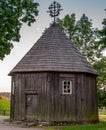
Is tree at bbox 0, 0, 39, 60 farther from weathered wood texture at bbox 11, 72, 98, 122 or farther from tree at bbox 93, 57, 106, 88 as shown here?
tree at bbox 93, 57, 106, 88

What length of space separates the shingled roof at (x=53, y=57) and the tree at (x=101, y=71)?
504 inches

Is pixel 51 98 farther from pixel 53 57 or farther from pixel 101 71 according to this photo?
pixel 101 71

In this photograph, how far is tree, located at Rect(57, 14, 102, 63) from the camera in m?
46.7

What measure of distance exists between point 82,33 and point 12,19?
20.8 meters

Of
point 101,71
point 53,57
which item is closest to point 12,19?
point 53,57

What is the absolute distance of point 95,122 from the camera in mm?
31953

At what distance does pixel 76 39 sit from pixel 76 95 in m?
17.9

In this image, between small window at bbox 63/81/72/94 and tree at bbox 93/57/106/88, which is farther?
tree at bbox 93/57/106/88

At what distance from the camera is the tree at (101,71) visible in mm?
44719

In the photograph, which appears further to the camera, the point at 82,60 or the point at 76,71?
the point at 82,60

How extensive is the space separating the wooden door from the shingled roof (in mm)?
2262

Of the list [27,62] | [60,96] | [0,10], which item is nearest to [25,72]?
[27,62]

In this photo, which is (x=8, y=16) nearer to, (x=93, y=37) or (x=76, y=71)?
(x=76, y=71)

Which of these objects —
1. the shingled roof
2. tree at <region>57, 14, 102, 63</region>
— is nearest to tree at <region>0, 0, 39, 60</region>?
the shingled roof
